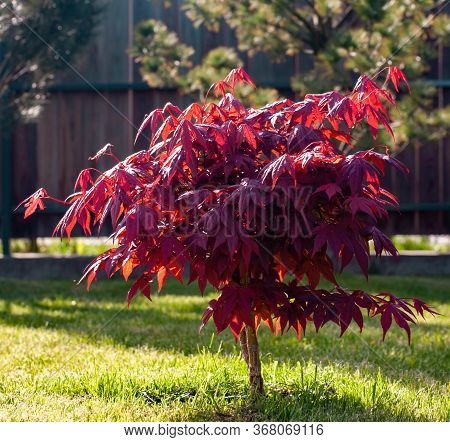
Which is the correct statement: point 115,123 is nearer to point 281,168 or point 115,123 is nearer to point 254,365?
point 254,365

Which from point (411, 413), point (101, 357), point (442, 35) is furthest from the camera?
point (442, 35)

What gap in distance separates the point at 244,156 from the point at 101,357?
175 centimetres

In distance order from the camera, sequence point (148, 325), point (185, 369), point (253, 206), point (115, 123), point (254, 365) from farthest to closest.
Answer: point (115, 123), point (148, 325), point (185, 369), point (254, 365), point (253, 206)

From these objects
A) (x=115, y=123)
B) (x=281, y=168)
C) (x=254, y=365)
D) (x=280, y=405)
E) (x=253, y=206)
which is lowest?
(x=280, y=405)

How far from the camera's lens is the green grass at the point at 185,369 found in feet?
10.9

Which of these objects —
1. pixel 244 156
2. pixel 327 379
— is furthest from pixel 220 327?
pixel 327 379

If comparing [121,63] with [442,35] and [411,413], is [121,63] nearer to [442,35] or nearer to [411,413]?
[442,35]

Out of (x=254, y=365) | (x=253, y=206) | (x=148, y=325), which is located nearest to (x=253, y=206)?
(x=253, y=206)

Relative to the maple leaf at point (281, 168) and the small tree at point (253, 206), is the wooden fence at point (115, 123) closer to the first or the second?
the small tree at point (253, 206)

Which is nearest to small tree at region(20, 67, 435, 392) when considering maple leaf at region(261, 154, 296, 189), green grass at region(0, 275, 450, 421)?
maple leaf at region(261, 154, 296, 189)

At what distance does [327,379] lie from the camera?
3.78m

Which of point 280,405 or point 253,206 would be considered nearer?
point 253,206

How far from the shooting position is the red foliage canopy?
9.77 ft

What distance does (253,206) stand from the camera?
3006 mm
